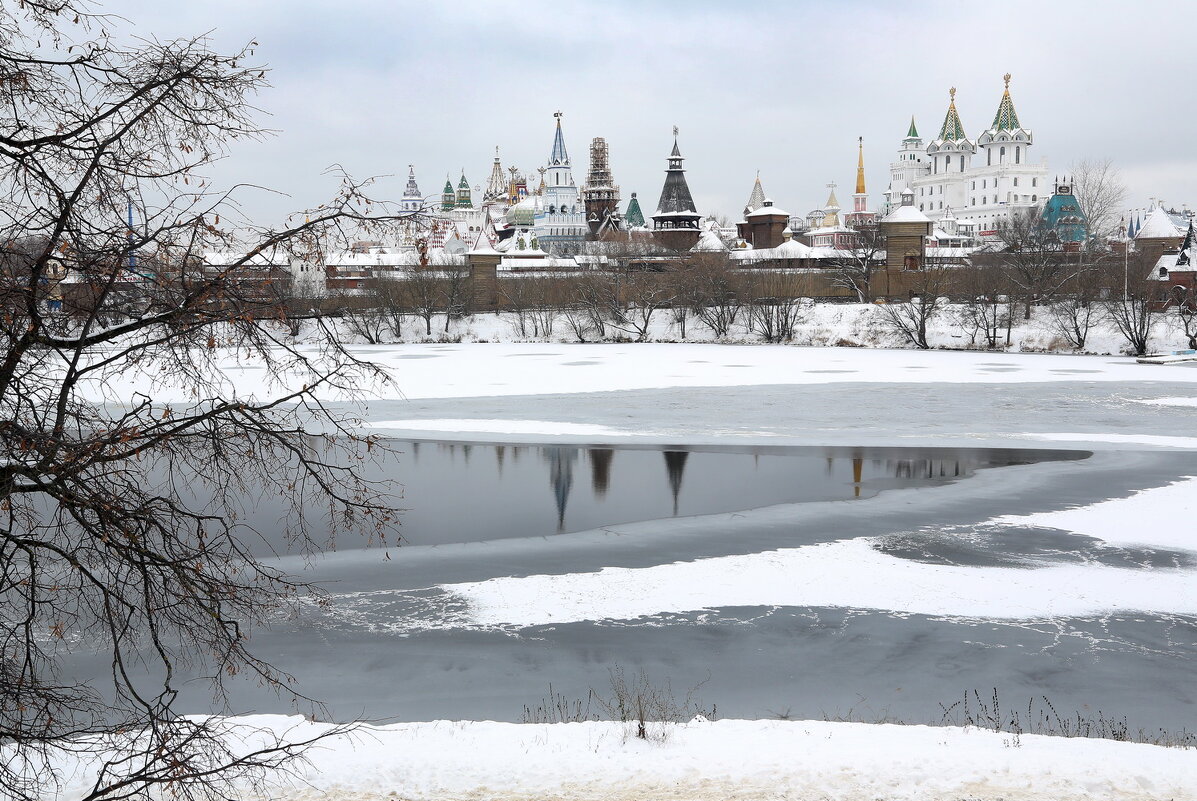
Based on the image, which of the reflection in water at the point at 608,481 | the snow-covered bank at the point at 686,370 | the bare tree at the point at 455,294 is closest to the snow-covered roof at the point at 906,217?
the snow-covered bank at the point at 686,370

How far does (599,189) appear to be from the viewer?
99.2m

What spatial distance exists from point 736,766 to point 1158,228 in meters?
64.0

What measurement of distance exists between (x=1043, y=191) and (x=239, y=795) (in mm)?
127941

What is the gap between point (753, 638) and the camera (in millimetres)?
9539

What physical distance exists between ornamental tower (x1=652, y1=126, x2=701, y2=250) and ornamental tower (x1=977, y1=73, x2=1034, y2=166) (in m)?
51.7

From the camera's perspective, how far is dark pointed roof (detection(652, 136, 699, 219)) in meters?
83.8

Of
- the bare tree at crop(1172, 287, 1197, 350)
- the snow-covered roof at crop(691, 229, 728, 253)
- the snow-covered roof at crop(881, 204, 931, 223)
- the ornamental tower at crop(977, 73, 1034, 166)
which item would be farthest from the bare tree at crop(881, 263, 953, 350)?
the ornamental tower at crop(977, 73, 1034, 166)

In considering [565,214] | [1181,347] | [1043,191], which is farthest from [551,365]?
[1043,191]

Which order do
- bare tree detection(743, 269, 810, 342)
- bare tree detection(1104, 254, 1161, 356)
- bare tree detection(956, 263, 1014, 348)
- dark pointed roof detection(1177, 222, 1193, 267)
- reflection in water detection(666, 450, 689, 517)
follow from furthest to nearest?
1. bare tree detection(743, 269, 810, 342)
2. dark pointed roof detection(1177, 222, 1193, 267)
3. bare tree detection(956, 263, 1014, 348)
4. bare tree detection(1104, 254, 1161, 356)
5. reflection in water detection(666, 450, 689, 517)

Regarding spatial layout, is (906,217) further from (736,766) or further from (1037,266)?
(736,766)

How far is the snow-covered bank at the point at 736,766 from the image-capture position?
6301mm

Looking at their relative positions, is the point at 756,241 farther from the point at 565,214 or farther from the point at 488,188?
the point at 488,188

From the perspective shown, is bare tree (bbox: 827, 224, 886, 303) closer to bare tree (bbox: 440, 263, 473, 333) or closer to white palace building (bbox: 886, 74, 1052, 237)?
bare tree (bbox: 440, 263, 473, 333)

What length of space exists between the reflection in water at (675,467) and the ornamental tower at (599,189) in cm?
8028
